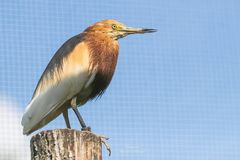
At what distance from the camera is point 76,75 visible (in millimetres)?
3227

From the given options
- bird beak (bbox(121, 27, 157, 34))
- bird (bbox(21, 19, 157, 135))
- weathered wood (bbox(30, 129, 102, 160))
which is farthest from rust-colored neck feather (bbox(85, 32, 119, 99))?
weathered wood (bbox(30, 129, 102, 160))

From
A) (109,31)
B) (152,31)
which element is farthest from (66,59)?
(152,31)

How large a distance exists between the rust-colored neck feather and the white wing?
0.05 meters

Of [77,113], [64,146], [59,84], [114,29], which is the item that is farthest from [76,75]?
[64,146]

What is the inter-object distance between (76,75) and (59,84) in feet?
0.35

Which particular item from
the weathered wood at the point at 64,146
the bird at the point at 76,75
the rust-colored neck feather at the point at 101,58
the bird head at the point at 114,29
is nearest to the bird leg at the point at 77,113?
the bird at the point at 76,75

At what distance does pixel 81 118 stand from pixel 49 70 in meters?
0.38

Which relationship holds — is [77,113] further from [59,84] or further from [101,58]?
[101,58]

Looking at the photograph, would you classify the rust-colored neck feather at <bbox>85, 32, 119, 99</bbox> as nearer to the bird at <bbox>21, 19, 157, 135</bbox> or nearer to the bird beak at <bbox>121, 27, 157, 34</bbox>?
the bird at <bbox>21, 19, 157, 135</bbox>

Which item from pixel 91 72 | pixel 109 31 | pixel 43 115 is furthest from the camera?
pixel 109 31

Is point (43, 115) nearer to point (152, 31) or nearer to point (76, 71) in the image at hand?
point (76, 71)

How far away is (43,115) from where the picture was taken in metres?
3.04

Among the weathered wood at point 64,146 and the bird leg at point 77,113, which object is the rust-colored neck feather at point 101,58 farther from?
the weathered wood at point 64,146

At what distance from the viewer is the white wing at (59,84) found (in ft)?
10.2
